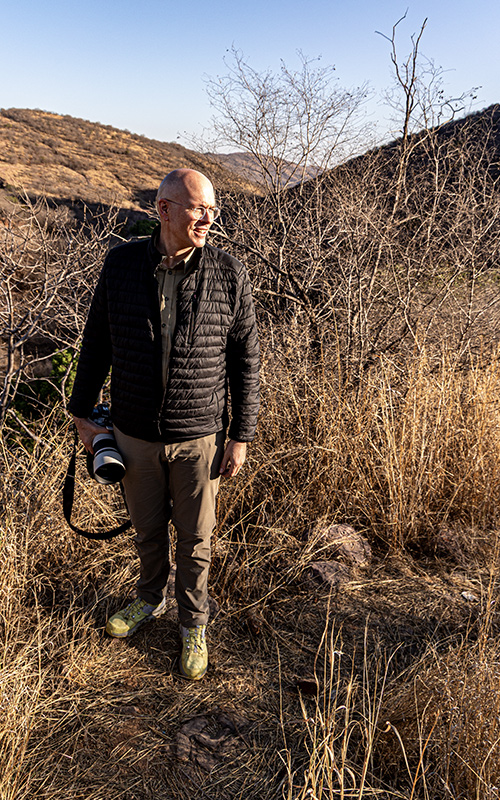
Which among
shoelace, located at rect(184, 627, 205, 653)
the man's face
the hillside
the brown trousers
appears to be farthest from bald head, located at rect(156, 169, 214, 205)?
the hillside

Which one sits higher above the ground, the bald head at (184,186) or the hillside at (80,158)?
the hillside at (80,158)

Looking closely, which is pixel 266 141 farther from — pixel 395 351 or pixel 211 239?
pixel 395 351

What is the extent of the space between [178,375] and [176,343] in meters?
0.12

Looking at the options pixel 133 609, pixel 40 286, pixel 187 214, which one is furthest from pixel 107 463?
Answer: pixel 40 286

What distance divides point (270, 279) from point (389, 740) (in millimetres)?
4051

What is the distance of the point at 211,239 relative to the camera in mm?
5043

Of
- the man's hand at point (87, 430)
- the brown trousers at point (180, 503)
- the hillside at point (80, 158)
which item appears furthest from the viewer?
the hillside at point (80, 158)

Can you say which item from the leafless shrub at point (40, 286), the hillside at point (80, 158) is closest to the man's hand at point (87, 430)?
the leafless shrub at point (40, 286)

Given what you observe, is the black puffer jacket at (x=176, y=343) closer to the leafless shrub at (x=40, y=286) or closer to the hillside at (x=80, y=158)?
the leafless shrub at (x=40, y=286)

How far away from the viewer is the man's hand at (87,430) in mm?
2283

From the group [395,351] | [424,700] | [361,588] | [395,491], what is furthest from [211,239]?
[424,700]

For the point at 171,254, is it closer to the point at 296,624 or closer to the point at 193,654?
the point at 193,654

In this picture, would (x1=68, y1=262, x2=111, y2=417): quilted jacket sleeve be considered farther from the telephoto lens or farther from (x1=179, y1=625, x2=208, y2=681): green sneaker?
(x1=179, y1=625, x2=208, y2=681): green sneaker

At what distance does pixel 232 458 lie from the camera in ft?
7.43
